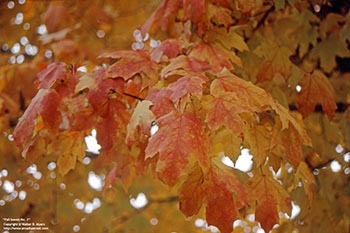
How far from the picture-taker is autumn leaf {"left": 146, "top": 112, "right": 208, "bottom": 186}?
1.09 m

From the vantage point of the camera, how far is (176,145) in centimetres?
111

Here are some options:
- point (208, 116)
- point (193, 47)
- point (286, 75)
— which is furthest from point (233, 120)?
point (286, 75)

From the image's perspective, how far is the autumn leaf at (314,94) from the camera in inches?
67.7

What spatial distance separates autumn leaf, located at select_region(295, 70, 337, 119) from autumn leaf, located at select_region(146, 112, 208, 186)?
0.69m

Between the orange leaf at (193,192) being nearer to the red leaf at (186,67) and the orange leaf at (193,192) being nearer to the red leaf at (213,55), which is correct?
the red leaf at (186,67)

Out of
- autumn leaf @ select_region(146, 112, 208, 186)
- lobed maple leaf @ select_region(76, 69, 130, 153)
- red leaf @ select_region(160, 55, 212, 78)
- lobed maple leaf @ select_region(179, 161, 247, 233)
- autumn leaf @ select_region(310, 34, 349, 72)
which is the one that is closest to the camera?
autumn leaf @ select_region(146, 112, 208, 186)

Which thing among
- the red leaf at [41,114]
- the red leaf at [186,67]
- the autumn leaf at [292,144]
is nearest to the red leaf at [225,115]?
the red leaf at [186,67]

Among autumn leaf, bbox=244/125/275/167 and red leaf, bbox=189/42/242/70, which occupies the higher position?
red leaf, bbox=189/42/242/70

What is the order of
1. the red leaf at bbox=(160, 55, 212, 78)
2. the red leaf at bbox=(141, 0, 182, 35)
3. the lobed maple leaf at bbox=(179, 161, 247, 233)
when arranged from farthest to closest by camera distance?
the red leaf at bbox=(141, 0, 182, 35), the red leaf at bbox=(160, 55, 212, 78), the lobed maple leaf at bbox=(179, 161, 247, 233)

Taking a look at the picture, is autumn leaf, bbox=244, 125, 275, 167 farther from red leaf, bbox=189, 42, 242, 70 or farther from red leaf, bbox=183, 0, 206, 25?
red leaf, bbox=183, 0, 206, 25

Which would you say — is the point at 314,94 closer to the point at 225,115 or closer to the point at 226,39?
the point at 226,39

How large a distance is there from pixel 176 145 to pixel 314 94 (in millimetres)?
795

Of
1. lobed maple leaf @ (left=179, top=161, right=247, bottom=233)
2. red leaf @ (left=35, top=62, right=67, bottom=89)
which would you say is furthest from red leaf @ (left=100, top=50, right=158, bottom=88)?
lobed maple leaf @ (left=179, top=161, right=247, bottom=233)

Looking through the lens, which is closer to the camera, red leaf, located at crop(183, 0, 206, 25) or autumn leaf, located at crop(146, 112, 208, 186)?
autumn leaf, located at crop(146, 112, 208, 186)
